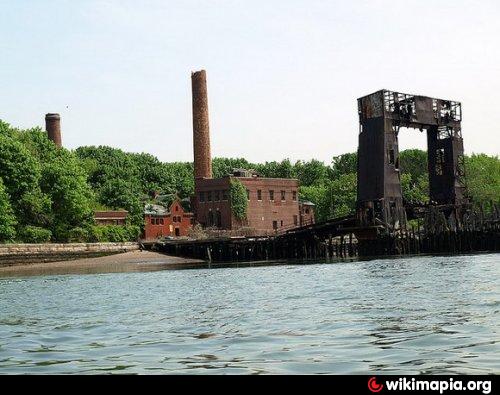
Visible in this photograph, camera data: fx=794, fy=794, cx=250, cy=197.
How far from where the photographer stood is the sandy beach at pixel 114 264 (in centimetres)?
5447

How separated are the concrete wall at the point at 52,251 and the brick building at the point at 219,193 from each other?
2171 centimetres

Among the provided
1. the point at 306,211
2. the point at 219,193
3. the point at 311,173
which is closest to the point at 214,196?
the point at 219,193

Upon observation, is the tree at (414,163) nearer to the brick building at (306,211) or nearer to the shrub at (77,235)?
the brick building at (306,211)

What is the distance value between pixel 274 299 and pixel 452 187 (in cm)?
4363

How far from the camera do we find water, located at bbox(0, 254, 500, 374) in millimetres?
9562

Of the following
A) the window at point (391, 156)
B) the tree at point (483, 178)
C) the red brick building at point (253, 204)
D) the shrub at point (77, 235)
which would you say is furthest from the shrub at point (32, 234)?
the tree at point (483, 178)

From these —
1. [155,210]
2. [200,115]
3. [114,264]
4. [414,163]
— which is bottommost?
[114,264]

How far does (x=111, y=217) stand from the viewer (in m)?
82.7

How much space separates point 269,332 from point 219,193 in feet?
261
